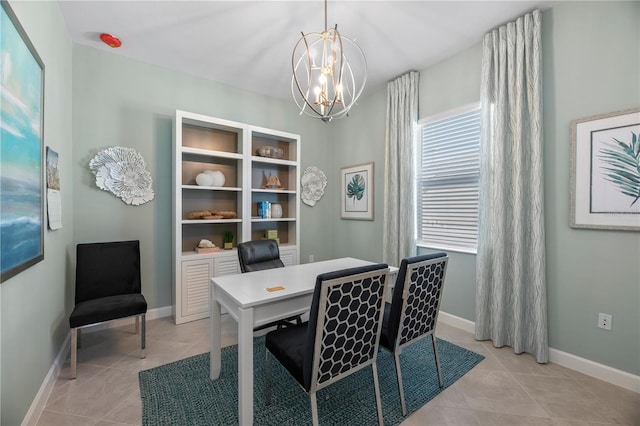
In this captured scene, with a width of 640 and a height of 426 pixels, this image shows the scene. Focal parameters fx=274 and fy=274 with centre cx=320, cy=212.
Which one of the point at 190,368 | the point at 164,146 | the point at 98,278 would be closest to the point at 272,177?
the point at 164,146

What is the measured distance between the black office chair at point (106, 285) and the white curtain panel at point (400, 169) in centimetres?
267

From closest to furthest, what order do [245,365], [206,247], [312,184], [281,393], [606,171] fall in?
[245,365], [281,393], [606,171], [206,247], [312,184]

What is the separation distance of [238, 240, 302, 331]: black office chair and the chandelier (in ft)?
4.21

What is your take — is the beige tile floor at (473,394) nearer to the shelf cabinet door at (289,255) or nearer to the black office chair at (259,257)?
the black office chair at (259,257)

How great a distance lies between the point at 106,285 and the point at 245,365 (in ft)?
5.90

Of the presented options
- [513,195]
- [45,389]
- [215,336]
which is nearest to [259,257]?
[215,336]

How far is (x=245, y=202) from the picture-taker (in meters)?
3.37

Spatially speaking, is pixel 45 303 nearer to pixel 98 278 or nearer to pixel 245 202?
pixel 98 278

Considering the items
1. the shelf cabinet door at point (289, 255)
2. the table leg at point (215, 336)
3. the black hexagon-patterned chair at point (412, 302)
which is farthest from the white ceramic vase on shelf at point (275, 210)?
the black hexagon-patterned chair at point (412, 302)

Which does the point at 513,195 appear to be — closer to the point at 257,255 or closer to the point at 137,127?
the point at 257,255

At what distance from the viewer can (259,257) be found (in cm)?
259

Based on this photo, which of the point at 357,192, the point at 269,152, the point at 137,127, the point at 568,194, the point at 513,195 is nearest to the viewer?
the point at 568,194

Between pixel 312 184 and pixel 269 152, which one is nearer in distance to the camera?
pixel 269 152

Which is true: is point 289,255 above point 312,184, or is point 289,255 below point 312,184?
below
